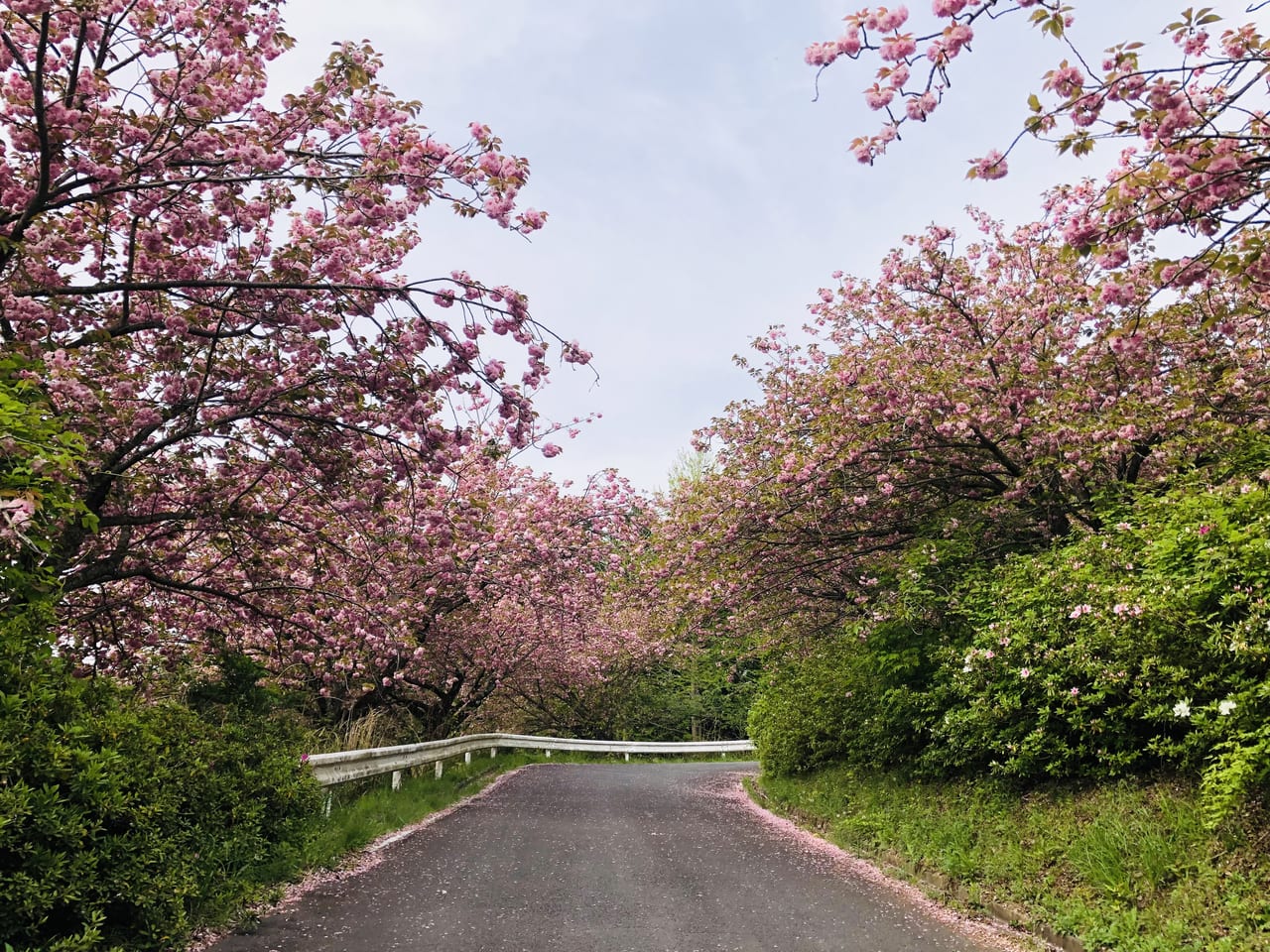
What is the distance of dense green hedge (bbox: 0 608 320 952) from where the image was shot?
3471 mm

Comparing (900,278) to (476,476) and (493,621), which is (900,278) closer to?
(476,476)

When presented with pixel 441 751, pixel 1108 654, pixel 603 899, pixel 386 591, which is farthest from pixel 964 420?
pixel 441 751

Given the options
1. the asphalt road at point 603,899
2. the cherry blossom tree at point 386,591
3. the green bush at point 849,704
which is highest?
the cherry blossom tree at point 386,591

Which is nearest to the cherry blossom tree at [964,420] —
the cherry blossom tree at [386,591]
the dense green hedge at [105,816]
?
the cherry blossom tree at [386,591]

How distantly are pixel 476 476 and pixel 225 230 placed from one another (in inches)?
367

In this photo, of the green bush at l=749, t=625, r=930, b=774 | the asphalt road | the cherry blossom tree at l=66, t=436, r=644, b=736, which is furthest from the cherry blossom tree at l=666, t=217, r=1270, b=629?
the asphalt road

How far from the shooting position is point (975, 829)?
705cm

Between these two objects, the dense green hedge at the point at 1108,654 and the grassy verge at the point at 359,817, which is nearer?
the dense green hedge at the point at 1108,654

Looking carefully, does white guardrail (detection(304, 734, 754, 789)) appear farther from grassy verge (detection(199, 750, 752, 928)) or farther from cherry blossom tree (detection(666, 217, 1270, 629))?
cherry blossom tree (detection(666, 217, 1270, 629))

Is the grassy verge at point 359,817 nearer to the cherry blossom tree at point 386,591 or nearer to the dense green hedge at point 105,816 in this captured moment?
the dense green hedge at point 105,816

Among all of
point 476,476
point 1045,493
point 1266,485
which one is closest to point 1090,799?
point 1266,485

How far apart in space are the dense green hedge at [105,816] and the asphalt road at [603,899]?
0.64m

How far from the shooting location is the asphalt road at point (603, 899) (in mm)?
5027

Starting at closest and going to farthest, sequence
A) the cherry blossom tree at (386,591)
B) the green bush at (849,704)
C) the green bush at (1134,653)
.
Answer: the green bush at (1134,653)
the cherry blossom tree at (386,591)
the green bush at (849,704)
